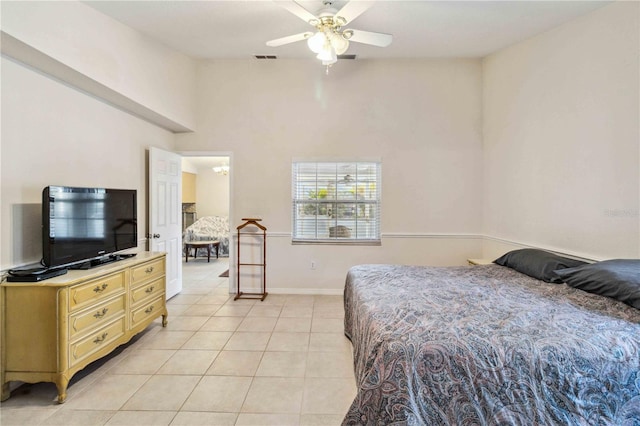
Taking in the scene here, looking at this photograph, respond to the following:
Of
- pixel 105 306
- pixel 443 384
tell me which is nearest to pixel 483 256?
pixel 443 384

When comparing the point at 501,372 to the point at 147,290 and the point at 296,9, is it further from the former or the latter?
the point at 147,290

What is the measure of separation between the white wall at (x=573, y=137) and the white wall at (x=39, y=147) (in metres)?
4.69

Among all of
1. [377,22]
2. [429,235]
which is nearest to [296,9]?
[377,22]

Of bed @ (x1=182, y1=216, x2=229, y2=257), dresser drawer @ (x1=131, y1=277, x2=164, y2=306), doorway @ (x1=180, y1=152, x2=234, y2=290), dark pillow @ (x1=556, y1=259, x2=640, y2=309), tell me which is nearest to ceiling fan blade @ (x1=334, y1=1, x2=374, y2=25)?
dark pillow @ (x1=556, y1=259, x2=640, y2=309)

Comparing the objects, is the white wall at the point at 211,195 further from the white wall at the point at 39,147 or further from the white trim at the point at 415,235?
the white wall at the point at 39,147

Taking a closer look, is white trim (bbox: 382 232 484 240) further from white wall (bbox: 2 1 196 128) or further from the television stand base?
white wall (bbox: 2 1 196 128)

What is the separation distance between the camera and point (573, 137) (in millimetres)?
2758

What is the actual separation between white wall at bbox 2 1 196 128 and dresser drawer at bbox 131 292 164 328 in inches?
84.2

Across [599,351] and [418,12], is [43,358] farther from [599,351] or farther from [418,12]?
[418,12]

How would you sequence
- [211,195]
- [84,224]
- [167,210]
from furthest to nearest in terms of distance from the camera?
1. [211,195]
2. [167,210]
3. [84,224]

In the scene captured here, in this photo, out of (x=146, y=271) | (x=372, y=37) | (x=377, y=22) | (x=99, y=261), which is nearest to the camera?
(x=99, y=261)

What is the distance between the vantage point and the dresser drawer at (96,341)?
2.06 m

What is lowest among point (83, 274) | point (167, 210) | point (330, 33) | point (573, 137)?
point (83, 274)

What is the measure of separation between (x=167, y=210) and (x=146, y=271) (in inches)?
53.5
